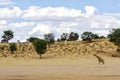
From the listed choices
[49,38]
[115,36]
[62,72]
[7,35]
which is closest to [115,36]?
[115,36]

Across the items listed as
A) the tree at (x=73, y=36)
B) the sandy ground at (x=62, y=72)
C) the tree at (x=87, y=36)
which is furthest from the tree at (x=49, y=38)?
the sandy ground at (x=62, y=72)

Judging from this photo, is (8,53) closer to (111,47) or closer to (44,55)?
(44,55)

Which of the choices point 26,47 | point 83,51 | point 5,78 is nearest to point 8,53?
point 26,47

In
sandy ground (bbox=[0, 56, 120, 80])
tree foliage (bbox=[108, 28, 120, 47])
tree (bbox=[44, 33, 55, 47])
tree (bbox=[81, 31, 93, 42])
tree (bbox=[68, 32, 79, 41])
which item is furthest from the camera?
tree (bbox=[68, 32, 79, 41])

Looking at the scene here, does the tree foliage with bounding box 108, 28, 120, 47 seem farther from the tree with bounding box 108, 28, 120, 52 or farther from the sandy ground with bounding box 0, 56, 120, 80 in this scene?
the sandy ground with bounding box 0, 56, 120, 80

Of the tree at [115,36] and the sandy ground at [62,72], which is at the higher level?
the tree at [115,36]

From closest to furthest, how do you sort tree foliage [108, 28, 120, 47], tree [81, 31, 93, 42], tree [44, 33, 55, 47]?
tree foliage [108, 28, 120, 47] < tree [44, 33, 55, 47] < tree [81, 31, 93, 42]

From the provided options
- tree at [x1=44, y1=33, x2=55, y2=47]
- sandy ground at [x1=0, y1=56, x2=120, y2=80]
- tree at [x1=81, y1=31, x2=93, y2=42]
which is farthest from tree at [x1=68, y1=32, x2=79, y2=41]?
sandy ground at [x1=0, y1=56, x2=120, y2=80]

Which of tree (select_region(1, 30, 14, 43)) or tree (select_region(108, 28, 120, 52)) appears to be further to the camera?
tree (select_region(1, 30, 14, 43))

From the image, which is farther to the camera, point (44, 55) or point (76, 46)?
point (76, 46)

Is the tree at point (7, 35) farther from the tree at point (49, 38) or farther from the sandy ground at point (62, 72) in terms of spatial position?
the sandy ground at point (62, 72)

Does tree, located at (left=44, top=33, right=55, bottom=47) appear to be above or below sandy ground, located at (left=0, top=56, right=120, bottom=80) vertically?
above

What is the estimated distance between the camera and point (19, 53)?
301ft

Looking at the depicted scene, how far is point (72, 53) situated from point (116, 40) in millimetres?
8940
